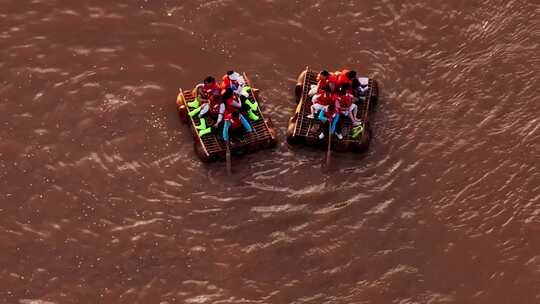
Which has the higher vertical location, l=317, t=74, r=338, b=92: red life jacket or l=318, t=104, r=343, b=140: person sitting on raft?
l=317, t=74, r=338, b=92: red life jacket

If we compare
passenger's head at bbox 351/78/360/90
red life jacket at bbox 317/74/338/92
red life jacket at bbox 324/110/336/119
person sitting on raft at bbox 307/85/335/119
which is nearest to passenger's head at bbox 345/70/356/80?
passenger's head at bbox 351/78/360/90

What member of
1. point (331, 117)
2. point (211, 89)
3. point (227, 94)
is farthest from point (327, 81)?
point (211, 89)

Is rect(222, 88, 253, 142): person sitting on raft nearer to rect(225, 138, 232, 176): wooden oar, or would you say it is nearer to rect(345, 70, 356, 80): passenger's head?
rect(225, 138, 232, 176): wooden oar

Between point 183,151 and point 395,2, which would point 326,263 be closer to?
point 183,151

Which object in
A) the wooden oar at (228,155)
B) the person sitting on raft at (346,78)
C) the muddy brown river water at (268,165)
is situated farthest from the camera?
the person sitting on raft at (346,78)

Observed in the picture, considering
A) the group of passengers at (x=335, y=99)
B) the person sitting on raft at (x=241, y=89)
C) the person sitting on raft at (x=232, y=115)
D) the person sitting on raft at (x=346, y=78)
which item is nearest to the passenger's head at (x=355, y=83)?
the group of passengers at (x=335, y=99)

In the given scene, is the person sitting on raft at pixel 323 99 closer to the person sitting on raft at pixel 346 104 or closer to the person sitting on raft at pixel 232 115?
the person sitting on raft at pixel 346 104

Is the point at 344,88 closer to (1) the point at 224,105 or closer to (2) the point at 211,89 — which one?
(1) the point at 224,105
